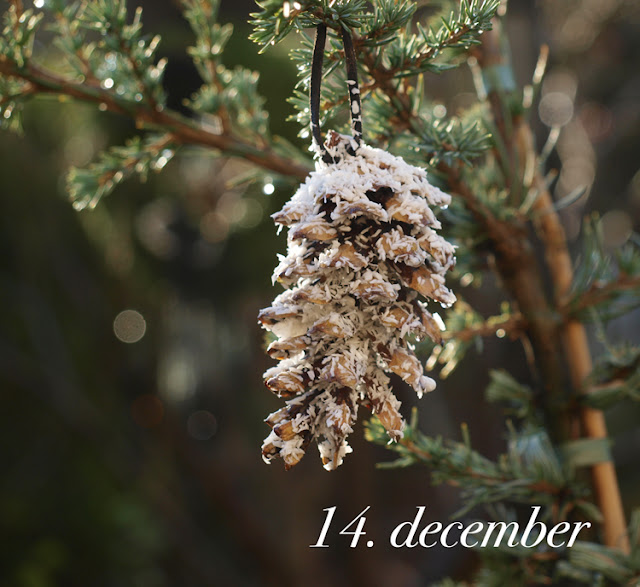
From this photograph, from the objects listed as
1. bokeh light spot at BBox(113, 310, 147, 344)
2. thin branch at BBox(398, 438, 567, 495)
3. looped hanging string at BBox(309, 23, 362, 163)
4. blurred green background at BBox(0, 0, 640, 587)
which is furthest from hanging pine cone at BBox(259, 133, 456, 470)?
bokeh light spot at BBox(113, 310, 147, 344)

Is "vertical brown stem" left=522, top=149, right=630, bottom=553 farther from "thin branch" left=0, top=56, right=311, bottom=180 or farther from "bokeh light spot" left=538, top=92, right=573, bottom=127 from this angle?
"bokeh light spot" left=538, top=92, right=573, bottom=127

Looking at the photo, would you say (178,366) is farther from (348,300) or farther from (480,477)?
(348,300)

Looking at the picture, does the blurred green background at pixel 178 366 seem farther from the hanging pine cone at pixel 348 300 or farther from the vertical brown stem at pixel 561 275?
the hanging pine cone at pixel 348 300

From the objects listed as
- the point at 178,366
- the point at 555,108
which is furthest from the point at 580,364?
the point at 555,108

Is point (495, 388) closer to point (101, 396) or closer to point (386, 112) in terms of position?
point (386, 112)

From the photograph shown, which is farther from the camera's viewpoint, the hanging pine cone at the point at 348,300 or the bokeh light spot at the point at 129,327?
the bokeh light spot at the point at 129,327

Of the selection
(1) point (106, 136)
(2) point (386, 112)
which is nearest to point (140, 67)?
(2) point (386, 112)

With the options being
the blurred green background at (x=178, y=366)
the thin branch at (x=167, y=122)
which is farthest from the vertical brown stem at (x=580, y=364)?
the blurred green background at (x=178, y=366)
